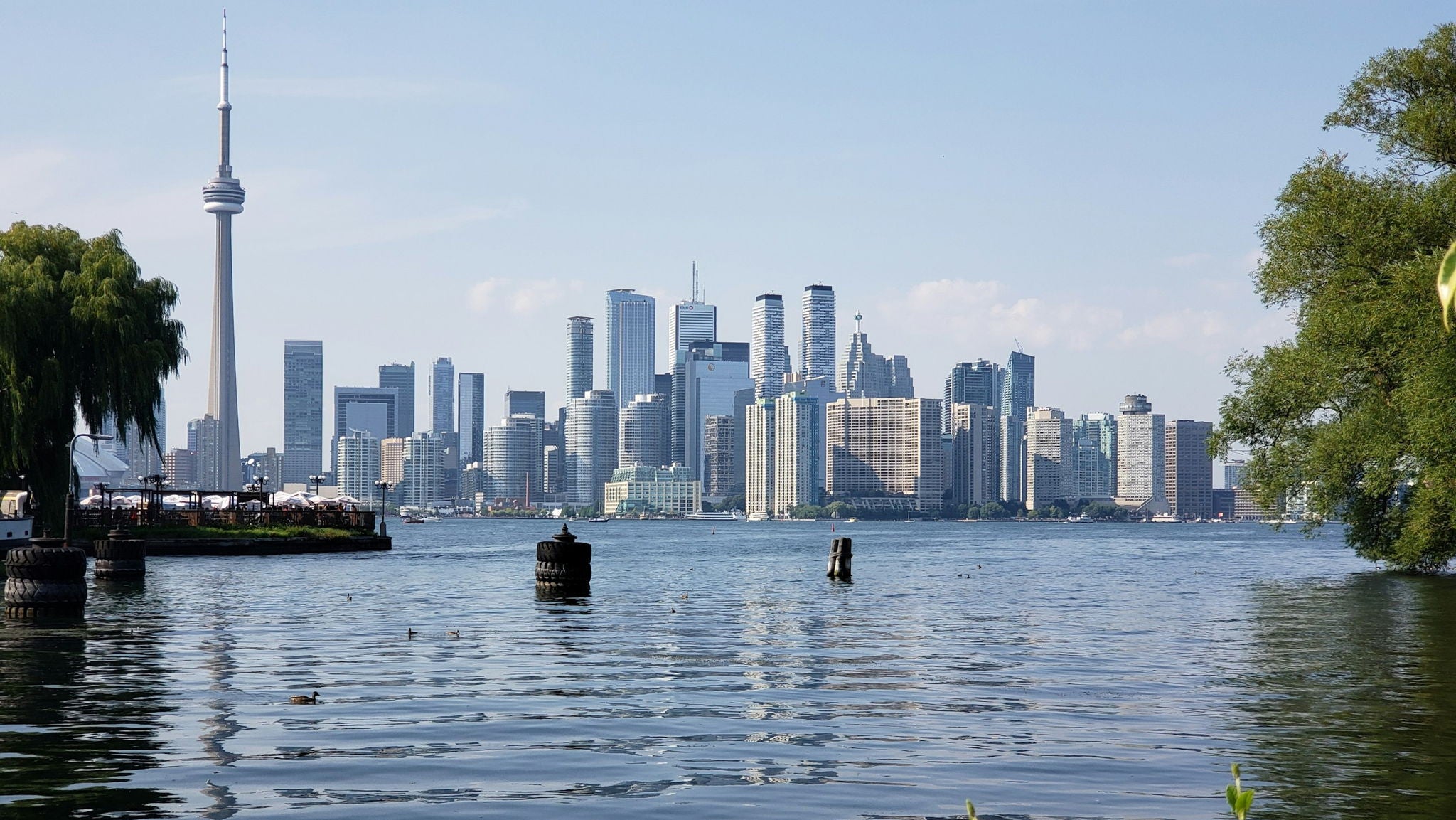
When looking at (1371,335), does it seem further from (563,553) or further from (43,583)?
(43,583)

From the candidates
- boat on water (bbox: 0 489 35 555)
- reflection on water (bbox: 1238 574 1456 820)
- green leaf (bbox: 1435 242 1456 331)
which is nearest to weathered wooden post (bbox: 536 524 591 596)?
reflection on water (bbox: 1238 574 1456 820)

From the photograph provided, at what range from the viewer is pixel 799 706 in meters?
21.6

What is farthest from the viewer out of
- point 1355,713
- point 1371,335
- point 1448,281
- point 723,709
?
point 1371,335

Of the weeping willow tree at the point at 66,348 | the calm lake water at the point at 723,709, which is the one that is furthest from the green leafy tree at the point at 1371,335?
the weeping willow tree at the point at 66,348

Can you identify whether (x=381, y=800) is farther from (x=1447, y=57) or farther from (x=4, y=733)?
(x=1447, y=57)

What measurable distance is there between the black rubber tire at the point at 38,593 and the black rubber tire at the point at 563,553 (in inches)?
655

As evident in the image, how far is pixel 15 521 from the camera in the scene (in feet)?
208

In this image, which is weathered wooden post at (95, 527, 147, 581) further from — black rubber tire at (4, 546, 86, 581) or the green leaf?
the green leaf

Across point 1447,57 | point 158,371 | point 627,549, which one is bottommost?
point 627,549

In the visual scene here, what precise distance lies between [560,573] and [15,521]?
2667 centimetres

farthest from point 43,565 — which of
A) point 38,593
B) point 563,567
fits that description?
point 563,567

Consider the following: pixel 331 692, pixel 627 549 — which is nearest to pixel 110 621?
pixel 331 692

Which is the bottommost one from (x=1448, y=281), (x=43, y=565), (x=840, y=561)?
(x=840, y=561)

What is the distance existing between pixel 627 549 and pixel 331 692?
107297 mm
